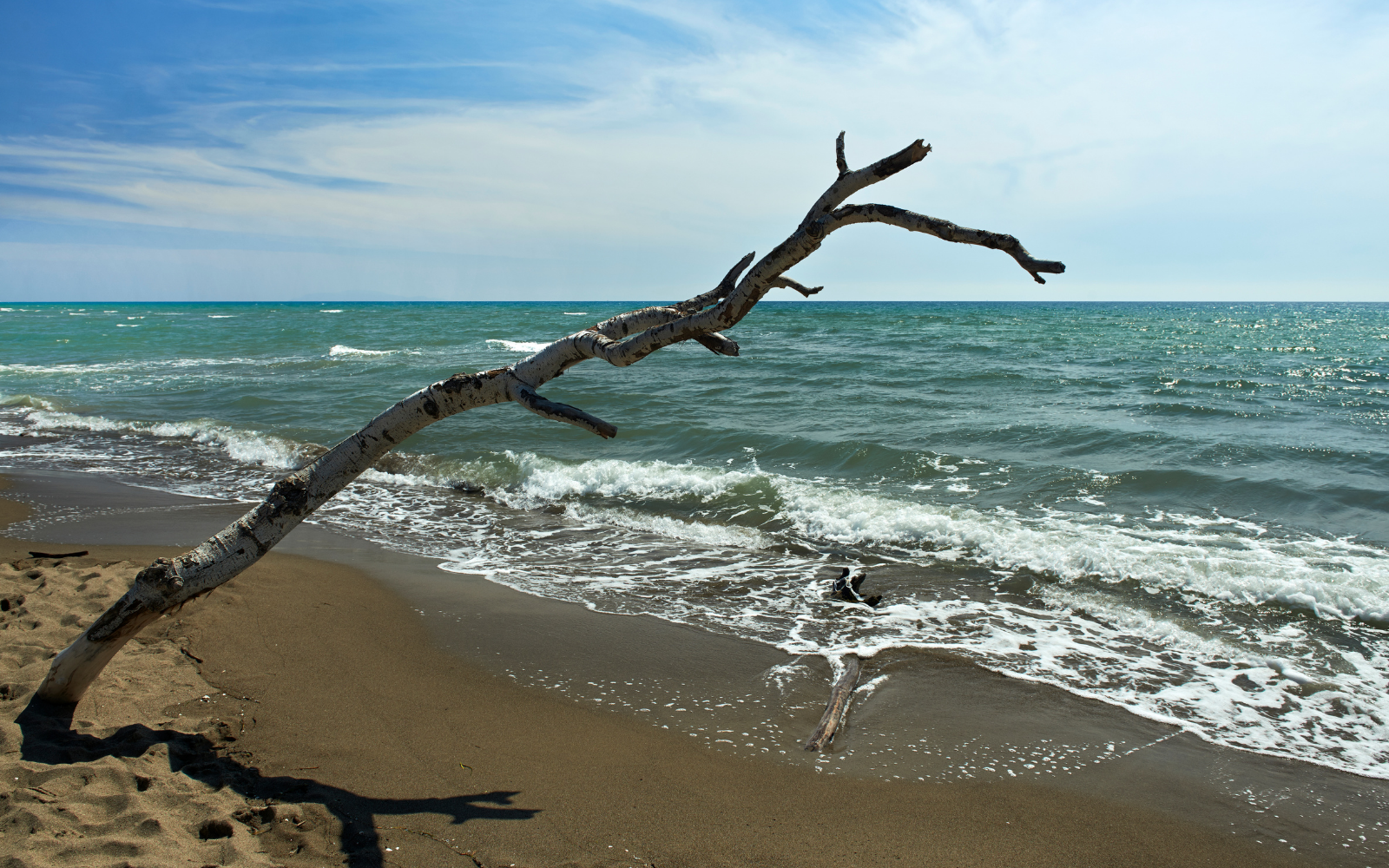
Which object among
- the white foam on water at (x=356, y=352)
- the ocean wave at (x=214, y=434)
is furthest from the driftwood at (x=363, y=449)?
the white foam on water at (x=356, y=352)

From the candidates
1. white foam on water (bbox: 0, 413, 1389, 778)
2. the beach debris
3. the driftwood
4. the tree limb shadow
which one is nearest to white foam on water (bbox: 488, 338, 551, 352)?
white foam on water (bbox: 0, 413, 1389, 778)

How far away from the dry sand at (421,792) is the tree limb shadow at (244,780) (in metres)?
0.01

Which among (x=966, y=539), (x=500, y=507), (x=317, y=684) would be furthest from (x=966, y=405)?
(x=317, y=684)

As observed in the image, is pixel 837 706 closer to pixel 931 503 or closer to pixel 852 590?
pixel 852 590

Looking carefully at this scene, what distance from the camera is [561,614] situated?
609 centimetres

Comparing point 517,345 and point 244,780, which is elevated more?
point 517,345

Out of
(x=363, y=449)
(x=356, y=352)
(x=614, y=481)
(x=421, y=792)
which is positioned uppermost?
(x=356, y=352)

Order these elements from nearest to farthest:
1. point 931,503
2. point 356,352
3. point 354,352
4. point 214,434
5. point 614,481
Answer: point 931,503 < point 614,481 < point 214,434 < point 356,352 < point 354,352

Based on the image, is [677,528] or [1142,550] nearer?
[1142,550]

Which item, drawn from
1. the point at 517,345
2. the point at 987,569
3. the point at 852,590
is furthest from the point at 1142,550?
the point at 517,345

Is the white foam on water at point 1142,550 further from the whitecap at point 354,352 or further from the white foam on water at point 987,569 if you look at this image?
the whitecap at point 354,352

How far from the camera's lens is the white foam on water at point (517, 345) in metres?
34.0

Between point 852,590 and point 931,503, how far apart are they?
125 inches

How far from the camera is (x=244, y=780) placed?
3.49 meters
